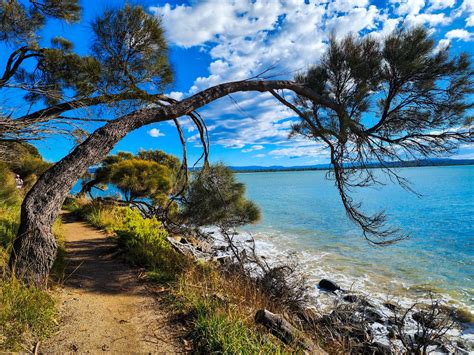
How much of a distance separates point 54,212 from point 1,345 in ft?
4.49

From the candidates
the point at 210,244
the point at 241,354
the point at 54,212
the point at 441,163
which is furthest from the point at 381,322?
the point at 210,244

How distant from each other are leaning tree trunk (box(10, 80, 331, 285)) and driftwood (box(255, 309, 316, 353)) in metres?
2.51

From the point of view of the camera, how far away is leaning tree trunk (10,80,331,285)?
303 centimetres

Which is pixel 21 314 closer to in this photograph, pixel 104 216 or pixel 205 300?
pixel 205 300

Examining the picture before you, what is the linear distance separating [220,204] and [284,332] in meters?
6.23

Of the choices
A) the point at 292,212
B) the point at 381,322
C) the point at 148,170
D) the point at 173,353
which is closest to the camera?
the point at 173,353

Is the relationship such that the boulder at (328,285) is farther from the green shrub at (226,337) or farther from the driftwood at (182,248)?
the green shrub at (226,337)

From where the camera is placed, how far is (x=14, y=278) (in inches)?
109

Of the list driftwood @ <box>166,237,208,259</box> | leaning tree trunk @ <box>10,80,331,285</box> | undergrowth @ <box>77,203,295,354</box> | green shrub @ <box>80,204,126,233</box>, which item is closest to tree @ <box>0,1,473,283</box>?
leaning tree trunk @ <box>10,80,331,285</box>

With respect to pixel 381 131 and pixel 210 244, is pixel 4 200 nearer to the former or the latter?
pixel 210 244

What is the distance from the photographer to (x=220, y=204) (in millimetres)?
9055

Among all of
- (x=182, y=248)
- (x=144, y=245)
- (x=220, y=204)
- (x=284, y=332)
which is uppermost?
(x=220, y=204)

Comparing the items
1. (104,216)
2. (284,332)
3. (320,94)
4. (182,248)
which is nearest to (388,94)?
(320,94)

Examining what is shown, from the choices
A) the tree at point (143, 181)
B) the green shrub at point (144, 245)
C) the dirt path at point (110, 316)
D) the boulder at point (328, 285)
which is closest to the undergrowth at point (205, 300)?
the green shrub at point (144, 245)
